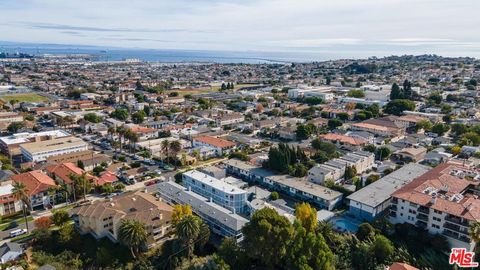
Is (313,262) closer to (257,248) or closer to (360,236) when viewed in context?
(257,248)

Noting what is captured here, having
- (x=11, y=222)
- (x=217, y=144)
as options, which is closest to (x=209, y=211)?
(x=11, y=222)

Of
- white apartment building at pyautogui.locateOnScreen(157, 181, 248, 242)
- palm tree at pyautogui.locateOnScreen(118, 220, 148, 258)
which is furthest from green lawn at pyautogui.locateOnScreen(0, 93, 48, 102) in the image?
palm tree at pyautogui.locateOnScreen(118, 220, 148, 258)

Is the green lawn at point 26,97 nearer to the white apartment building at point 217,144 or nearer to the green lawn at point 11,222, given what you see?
the white apartment building at point 217,144

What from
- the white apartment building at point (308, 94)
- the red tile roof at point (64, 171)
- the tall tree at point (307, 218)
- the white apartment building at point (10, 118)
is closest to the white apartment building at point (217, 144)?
the red tile roof at point (64, 171)

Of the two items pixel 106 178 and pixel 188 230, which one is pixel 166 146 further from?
pixel 188 230

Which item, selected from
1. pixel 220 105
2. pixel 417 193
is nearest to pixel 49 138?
pixel 220 105

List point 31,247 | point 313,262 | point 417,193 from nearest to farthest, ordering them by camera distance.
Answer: point 313,262 < point 31,247 < point 417,193

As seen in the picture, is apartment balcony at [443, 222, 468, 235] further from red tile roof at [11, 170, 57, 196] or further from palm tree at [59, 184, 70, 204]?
red tile roof at [11, 170, 57, 196]
